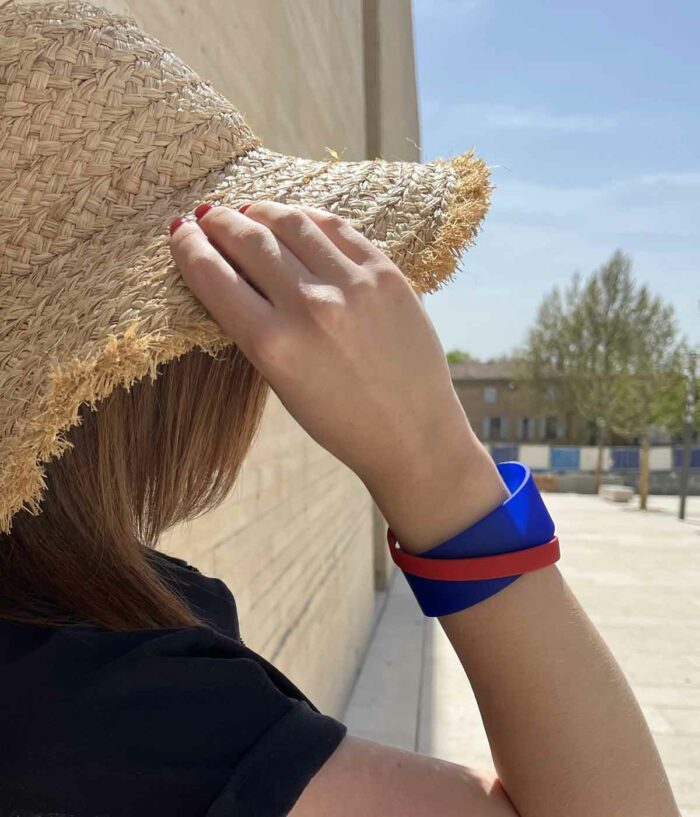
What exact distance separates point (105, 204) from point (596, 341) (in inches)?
1577

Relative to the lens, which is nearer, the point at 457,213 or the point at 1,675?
the point at 1,675

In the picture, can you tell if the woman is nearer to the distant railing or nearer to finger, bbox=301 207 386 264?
finger, bbox=301 207 386 264

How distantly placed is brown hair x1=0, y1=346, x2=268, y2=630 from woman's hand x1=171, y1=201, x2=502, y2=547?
0.11 m

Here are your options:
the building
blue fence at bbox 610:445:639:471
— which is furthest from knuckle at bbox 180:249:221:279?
the building

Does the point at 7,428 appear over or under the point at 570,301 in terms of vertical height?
under

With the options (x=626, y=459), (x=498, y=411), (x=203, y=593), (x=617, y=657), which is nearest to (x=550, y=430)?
(x=498, y=411)

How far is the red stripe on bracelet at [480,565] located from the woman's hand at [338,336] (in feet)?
0.11

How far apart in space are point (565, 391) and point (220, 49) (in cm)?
3965

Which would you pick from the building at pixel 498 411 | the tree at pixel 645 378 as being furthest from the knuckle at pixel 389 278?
the building at pixel 498 411

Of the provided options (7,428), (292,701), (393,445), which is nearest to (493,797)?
(292,701)

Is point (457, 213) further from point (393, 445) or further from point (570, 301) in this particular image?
point (570, 301)

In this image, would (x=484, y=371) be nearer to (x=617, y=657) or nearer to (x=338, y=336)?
(x=617, y=657)

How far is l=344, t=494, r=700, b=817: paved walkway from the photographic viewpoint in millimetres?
4777

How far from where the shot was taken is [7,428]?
0.76 m
